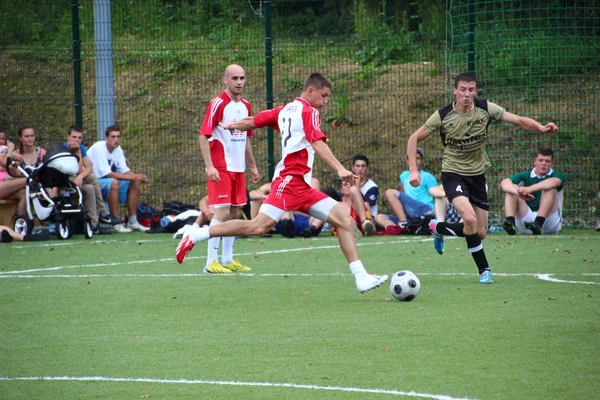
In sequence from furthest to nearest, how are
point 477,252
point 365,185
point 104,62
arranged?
point 104,62 → point 365,185 → point 477,252

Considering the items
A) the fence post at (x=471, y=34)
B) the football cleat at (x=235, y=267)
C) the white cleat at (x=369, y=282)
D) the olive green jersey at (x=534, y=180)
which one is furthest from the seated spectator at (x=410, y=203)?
the white cleat at (x=369, y=282)

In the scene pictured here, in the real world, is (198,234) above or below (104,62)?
below

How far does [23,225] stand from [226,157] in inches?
212

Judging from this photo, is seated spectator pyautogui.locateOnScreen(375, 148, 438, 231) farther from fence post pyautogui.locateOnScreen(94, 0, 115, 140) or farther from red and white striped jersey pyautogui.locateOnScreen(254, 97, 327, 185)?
red and white striped jersey pyautogui.locateOnScreen(254, 97, 327, 185)

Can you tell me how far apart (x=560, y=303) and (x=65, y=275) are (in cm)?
534

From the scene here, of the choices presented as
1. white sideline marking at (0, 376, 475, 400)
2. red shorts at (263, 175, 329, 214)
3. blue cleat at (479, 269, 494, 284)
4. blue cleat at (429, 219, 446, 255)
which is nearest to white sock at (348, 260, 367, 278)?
red shorts at (263, 175, 329, 214)

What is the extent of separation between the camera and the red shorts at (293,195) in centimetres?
834

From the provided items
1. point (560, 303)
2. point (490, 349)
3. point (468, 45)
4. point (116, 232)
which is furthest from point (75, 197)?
point (490, 349)

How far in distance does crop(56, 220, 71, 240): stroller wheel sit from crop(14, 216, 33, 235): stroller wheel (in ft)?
1.37

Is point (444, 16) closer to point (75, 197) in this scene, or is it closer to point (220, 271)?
point (75, 197)

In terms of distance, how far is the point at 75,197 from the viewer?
14.6 m

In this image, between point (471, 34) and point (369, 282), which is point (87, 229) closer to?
point (471, 34)

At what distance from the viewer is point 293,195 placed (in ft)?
27.4

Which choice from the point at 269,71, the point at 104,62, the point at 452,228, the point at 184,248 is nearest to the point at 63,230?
the point at 104,62
